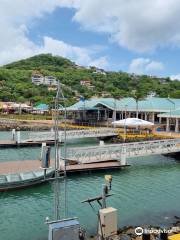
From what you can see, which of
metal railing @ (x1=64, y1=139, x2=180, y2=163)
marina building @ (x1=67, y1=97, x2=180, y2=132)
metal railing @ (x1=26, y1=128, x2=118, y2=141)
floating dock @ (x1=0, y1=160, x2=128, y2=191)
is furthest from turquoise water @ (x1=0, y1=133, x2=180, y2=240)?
marina building @ (x1=67, y1=97, x2=180, y2=132)

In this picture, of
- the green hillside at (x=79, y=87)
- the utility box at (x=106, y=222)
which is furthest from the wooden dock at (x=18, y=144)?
the green hillside at (x=79, y=87)

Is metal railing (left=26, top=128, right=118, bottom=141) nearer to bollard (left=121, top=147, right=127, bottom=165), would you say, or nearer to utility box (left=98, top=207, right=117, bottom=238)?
bollard (left=121, top=147, right=127, bottom=165)

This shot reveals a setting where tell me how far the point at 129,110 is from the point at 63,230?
5469 cm

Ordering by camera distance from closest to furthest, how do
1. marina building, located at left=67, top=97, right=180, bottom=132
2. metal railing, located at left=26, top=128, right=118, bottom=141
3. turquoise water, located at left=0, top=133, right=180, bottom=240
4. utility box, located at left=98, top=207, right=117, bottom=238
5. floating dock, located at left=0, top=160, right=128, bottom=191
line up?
utility box, located at left=98, top=207, right=117, bottom=238, turquoise water, located at left=0, top=133, right=180, bottom=240, floating dock, located at left=0, top=160, right=128, bottom=191, metal railing, located at left=26, top=128, right=118, bottom=141, marina building, located at left=67, top=97, right=180, bottom=132

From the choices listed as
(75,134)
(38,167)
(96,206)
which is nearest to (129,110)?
(75,134)

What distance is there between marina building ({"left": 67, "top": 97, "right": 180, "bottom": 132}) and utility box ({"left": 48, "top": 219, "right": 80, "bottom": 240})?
143ft

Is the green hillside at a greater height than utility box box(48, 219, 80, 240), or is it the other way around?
the green hillside

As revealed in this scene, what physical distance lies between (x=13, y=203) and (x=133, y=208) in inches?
254

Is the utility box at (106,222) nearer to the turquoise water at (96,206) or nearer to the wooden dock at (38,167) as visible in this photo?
the turquoise water at (96,206)

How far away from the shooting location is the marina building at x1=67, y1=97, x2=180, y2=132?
→ 61.8m

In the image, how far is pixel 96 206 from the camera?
19.8 meters

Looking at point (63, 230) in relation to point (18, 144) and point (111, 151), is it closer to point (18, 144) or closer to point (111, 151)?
point (111, 151)

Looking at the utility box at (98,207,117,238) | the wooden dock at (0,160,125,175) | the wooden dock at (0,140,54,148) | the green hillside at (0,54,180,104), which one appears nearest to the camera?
the utility box at (98,207,117,238)

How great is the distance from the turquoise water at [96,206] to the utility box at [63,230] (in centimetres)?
433
